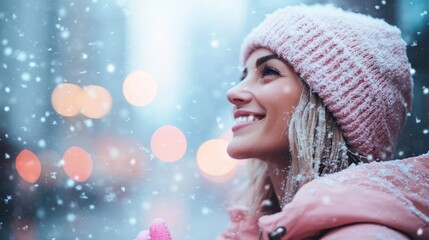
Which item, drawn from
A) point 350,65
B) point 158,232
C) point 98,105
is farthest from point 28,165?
point 350,65

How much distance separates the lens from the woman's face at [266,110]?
1.12 m

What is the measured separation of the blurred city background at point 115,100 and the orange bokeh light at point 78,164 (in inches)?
0.9

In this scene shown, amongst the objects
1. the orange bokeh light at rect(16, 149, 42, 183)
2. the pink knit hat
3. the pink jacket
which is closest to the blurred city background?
the orange bokeh light at rect(16, 149, 42, 183)

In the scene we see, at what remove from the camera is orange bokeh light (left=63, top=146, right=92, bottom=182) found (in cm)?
351

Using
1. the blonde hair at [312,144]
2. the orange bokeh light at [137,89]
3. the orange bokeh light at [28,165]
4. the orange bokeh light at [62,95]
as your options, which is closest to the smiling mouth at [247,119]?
the blonde hair at [312,144]

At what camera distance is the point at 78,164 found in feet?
12.8

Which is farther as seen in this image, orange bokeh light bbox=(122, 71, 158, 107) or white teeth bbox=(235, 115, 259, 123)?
orange bokeh light bbox=(122, 71, 158, 107)

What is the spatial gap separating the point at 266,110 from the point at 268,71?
153 mm

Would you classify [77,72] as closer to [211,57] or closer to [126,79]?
[126,79]

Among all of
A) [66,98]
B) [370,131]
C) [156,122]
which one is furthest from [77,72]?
[156,122]

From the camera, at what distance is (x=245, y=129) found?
3.78ft

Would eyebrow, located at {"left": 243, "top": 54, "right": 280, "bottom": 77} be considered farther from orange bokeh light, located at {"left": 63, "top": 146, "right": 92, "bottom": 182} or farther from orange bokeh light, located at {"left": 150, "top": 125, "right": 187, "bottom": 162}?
orange bokeh light, located at {"left": 150, "top": 125, "right": 187, "bottom": 162}

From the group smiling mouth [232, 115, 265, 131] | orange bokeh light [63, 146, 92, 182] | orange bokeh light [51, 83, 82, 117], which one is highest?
orange bokeh light [51, 83, 82, 117]

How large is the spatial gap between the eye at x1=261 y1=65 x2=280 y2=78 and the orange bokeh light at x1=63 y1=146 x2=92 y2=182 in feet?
8.10
